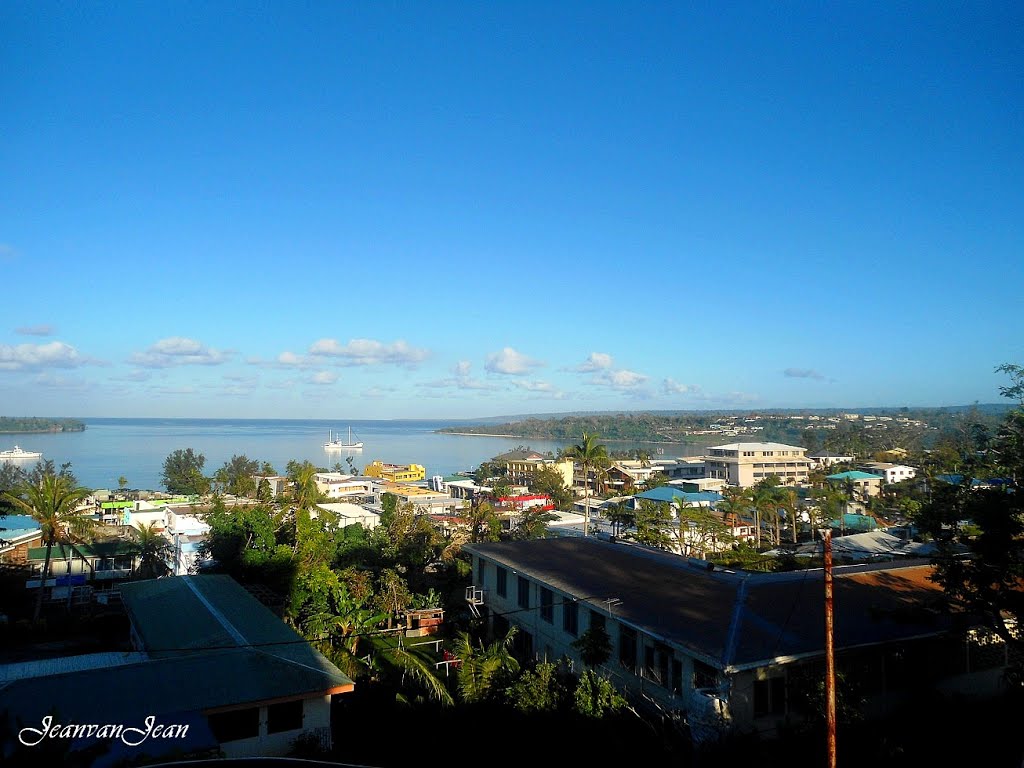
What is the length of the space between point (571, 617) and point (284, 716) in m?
5.79

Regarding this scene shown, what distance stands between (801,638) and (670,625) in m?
1.96

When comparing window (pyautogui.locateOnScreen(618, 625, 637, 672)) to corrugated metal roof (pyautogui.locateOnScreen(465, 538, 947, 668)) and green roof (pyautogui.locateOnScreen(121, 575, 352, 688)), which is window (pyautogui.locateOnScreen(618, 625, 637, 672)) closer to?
corrugated metal roof (pyautogui.locateOnScreen(465, 538, 947, 668))

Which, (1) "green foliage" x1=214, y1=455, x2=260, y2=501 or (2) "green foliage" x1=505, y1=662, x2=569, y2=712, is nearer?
(2) "green foliage" x1=505, y1=662, x2=569, y2=712

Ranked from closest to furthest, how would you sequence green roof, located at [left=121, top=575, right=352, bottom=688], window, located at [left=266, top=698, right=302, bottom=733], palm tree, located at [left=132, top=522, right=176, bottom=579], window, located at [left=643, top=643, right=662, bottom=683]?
window, located at [left=266, top=698, right=302, bottom=733], window, located at [left=643, top=643, right=662, bottom=683], green roof, located at [left=121, top=575, right=352, bottom=688], palm tree, located at [left=132, top=522, right=176, bottom=579]

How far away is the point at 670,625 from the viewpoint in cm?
1123

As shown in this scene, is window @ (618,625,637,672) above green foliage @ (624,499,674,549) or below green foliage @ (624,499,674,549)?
above

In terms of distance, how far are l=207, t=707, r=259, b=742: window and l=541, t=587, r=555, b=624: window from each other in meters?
6.37

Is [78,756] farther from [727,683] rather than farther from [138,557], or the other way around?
[138,557]

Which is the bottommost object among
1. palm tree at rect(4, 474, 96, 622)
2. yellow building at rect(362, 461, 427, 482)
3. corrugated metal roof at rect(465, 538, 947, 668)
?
yellow building at rect(362, 461, 427, 482)

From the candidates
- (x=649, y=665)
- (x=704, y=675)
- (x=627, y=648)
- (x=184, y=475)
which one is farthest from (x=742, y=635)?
(x=184, y=475)

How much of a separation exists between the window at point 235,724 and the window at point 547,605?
637 cm

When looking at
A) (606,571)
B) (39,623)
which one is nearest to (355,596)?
(606,571)

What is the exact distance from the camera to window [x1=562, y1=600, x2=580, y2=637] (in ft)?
44.7

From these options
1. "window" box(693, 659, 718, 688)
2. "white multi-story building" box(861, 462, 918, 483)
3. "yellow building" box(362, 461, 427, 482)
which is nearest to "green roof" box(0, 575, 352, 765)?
"window" box(693, 659, 718, 688)
